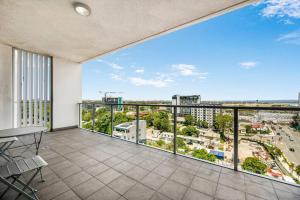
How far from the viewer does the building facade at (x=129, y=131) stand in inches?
134

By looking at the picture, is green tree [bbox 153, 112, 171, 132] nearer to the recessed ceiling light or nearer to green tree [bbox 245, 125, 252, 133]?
green tree [bbox 245, 125, 252, 133]

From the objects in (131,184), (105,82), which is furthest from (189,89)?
(131,184)

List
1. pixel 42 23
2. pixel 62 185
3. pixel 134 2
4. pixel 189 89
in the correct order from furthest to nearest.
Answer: pixel 189 89 → pixel 42 23 → pixel 134 2 → pixel 62 185

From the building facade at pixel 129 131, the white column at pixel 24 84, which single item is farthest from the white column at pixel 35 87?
the building facade at pixel 129 131

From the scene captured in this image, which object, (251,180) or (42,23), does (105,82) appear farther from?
(251,180)

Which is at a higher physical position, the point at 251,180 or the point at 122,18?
the point at 122,18

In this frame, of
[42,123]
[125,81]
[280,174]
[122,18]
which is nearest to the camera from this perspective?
[280,174]

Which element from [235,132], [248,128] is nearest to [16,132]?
[235,132]

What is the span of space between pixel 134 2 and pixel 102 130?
3803 millimetres

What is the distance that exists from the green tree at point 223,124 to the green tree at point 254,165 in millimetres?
461

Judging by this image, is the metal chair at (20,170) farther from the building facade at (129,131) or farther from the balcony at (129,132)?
the building facade at (129,131)

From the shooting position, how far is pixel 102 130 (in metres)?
4.43

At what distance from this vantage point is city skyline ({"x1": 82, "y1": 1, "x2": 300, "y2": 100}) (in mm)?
5186

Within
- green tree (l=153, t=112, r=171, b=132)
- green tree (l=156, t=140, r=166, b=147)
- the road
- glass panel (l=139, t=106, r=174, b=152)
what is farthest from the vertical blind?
the road
